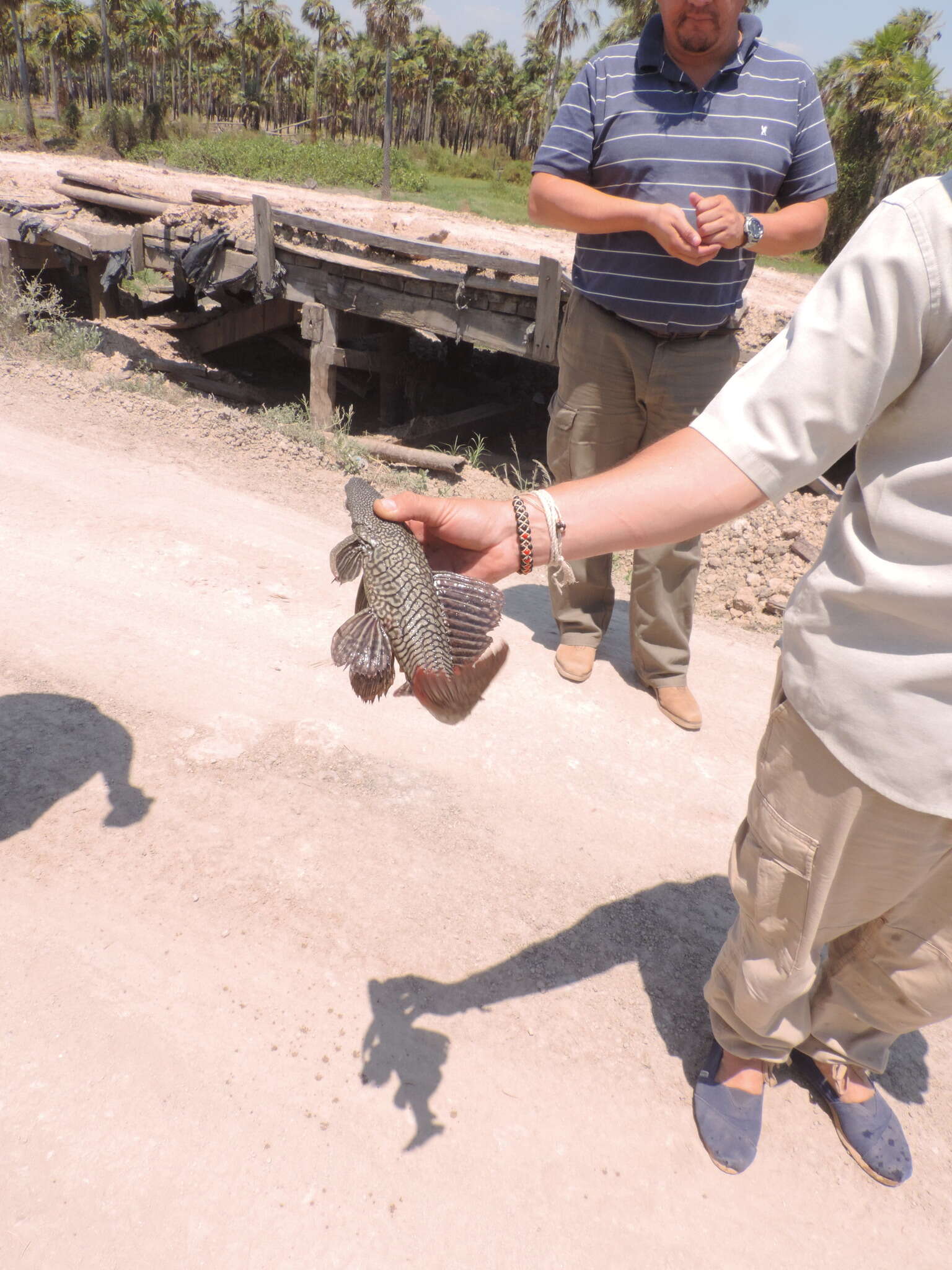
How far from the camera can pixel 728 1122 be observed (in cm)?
236

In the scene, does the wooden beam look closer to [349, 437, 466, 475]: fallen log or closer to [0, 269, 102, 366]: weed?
[349, 437, 466, 475]: fallen log

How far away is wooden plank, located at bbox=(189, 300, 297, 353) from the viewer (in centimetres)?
1045

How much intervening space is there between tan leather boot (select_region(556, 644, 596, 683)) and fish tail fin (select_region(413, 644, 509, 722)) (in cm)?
274

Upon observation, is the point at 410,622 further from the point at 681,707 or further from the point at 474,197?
the point at 474,197

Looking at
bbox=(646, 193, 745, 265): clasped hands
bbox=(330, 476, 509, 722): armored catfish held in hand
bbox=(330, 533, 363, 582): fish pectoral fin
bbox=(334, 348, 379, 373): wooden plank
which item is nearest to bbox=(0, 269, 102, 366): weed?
bbox=(334, 348, 379, 373): wooden plank

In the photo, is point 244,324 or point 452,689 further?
point 244,324

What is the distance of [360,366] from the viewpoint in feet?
32.5

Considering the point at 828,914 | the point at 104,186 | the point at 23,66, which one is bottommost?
the point at 828,914

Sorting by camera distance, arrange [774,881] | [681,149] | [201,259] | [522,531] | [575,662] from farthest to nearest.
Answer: [201,259] < [575,662] < [681,149] < [774,881] < [522,531]

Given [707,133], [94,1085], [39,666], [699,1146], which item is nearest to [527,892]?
[699,1146]

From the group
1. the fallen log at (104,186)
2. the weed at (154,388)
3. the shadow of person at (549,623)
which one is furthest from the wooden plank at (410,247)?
the fallen log at (104,186)

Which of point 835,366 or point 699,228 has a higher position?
point 699,228

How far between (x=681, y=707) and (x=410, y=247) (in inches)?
228

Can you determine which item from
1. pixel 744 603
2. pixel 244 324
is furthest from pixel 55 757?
pixel 244 324
